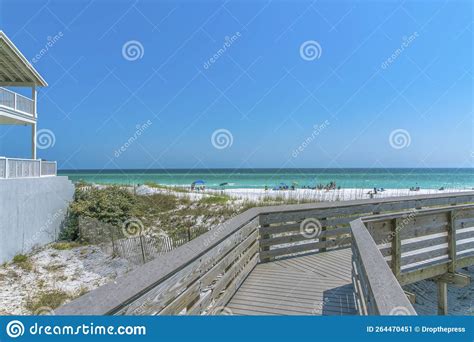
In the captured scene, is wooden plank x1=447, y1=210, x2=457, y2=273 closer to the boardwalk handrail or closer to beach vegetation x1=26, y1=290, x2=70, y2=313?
the boardwalk handrail

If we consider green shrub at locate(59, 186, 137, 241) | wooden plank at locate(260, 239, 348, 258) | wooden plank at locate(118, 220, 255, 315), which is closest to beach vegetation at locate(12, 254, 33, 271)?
green shrub at locate(59, 186, 137, 241)

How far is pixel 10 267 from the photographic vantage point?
10.5 m

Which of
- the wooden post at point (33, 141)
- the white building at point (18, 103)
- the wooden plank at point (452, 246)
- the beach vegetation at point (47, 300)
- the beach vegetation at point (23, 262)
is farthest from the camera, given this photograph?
the wooden post at point (33, 141)

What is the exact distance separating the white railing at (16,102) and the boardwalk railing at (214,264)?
461 inches

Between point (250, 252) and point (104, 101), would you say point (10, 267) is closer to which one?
point (250, 252)

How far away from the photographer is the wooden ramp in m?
4.21

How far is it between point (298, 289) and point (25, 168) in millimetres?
11353

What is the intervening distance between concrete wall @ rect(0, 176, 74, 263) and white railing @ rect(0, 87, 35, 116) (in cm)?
307

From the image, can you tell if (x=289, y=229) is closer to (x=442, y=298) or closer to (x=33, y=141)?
(x=442, y=298)

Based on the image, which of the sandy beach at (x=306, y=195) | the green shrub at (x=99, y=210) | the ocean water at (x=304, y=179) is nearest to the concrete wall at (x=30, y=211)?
the green shrub at (x=99, y=210)

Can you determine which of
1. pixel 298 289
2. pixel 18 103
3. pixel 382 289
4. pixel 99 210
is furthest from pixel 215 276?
pixel 18 103

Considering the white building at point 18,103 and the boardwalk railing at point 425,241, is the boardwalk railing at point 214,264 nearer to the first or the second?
the boardwalk railing at point 425,241

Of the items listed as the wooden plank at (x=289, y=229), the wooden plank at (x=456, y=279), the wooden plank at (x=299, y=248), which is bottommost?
the wooden plank at (x=456, y=279)

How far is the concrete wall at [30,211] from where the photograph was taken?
11000mm
